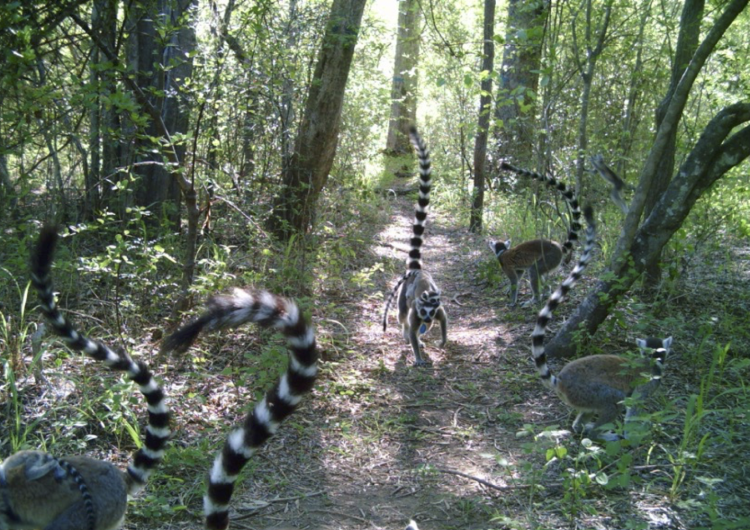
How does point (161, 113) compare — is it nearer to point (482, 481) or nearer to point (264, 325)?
point (482, 481)

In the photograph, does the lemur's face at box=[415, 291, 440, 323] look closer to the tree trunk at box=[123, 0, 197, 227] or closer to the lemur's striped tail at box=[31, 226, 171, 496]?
the tree trunk at box=[123, 0, 197, 227]

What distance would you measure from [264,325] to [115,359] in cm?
124

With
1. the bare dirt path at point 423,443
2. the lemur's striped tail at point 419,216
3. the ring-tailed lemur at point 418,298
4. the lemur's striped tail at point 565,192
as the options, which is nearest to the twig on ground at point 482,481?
the bare dirt path at point 423,443

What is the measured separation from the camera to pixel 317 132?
8250 millimetres

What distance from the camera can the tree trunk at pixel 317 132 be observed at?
8.06m

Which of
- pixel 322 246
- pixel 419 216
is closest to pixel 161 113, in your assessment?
pixel 322 246

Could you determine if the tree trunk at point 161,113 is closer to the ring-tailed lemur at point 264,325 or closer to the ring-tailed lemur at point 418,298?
the ring-tailed lemur at point 418,298

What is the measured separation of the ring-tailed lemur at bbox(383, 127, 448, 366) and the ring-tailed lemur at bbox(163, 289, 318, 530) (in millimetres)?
3979

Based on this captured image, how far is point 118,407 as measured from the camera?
412cm

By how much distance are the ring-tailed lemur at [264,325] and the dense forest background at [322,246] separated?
1.48 metres

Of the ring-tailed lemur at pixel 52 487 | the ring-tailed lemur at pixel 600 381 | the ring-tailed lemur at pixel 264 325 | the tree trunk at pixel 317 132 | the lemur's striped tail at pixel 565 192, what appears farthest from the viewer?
the tree trunk at pixel 317 132

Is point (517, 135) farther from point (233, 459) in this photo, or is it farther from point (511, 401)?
point (233, 459)

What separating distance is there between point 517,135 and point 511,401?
759 cm

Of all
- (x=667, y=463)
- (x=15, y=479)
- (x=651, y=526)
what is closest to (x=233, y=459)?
(x=15, y=479)
